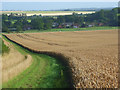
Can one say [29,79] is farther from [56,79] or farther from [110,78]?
[110,78]

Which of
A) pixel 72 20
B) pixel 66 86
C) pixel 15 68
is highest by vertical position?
pixel 72 20

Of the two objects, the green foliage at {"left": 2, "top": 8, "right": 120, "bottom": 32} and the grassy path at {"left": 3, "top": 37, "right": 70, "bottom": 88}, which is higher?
the green foliage at {"left": 2, "top": 8, "right": 120, "bottom": 32}

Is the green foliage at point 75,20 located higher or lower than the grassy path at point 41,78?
higher

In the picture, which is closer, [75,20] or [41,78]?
[41,78]

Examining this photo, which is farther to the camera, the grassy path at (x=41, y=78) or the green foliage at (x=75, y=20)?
the green foliage at (x=75, y=20)

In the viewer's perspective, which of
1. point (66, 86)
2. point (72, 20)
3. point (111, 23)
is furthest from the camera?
point (72, 20)

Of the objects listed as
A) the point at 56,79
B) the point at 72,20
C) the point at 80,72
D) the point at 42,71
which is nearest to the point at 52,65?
the point at 42,71

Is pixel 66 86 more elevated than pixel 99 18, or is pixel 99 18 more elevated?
pixel 99 18

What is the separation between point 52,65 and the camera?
1078 inches

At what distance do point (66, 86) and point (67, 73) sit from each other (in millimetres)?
3761

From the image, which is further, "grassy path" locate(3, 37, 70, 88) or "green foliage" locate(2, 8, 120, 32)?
"green foliage" locate(2, 8, 120, 32)

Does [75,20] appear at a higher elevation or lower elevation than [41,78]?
higher

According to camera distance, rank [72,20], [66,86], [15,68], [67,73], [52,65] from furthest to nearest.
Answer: [72,20], [52,65], [67,73], [15,68], [66,86]

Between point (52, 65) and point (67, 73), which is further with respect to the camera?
point (52, 65)
